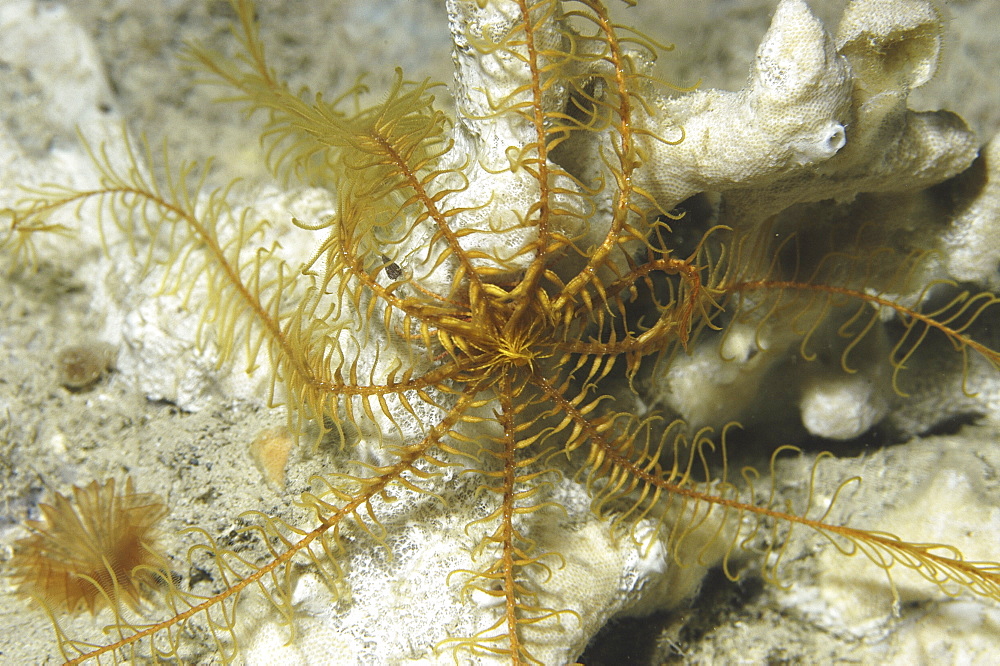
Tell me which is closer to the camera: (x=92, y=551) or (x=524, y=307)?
(x=524, y=307)

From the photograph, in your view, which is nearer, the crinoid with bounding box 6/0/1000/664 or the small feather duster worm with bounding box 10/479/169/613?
the crinoid with bounding box 6/0/1000/664

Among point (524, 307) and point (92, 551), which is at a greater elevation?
point (524, 307)

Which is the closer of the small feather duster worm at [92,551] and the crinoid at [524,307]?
the crinoid at [524,307]

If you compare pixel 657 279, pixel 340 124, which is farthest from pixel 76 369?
pixel 657 279
